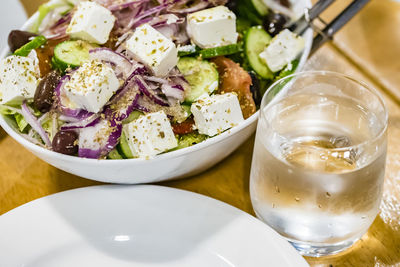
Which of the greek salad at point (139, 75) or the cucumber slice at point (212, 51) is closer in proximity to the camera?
the greek salad at point (139, 75)

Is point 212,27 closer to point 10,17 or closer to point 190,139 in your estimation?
point 190,139

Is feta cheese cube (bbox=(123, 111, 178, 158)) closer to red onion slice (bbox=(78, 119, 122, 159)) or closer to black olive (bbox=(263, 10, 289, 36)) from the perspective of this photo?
red onion slice (bbox=(78, 119, 122, 159))

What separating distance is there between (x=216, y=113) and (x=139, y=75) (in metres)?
0.24

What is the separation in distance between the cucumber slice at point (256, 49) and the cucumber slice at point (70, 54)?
18.4 inches

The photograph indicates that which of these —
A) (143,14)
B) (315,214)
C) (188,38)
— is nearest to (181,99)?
(188,38)

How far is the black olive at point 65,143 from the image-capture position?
1.29 metres

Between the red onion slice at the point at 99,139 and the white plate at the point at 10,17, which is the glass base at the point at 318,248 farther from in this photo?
the white plate at the point at 10,17

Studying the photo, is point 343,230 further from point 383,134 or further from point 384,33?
point 384,33

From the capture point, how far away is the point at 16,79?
4.54ft

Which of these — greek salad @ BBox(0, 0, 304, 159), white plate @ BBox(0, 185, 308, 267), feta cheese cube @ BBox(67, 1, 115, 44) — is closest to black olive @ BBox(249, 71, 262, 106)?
greek salad @ BBox(0, 0, 304, 159)

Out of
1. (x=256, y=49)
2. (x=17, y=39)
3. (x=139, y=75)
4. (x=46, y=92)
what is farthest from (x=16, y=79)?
(x=256, y=49)

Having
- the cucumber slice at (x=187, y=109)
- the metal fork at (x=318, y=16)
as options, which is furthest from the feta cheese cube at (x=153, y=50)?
the metal fork at (x=318, y=16)

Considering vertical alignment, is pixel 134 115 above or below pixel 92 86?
below

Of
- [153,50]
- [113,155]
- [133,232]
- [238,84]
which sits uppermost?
[153,50]
